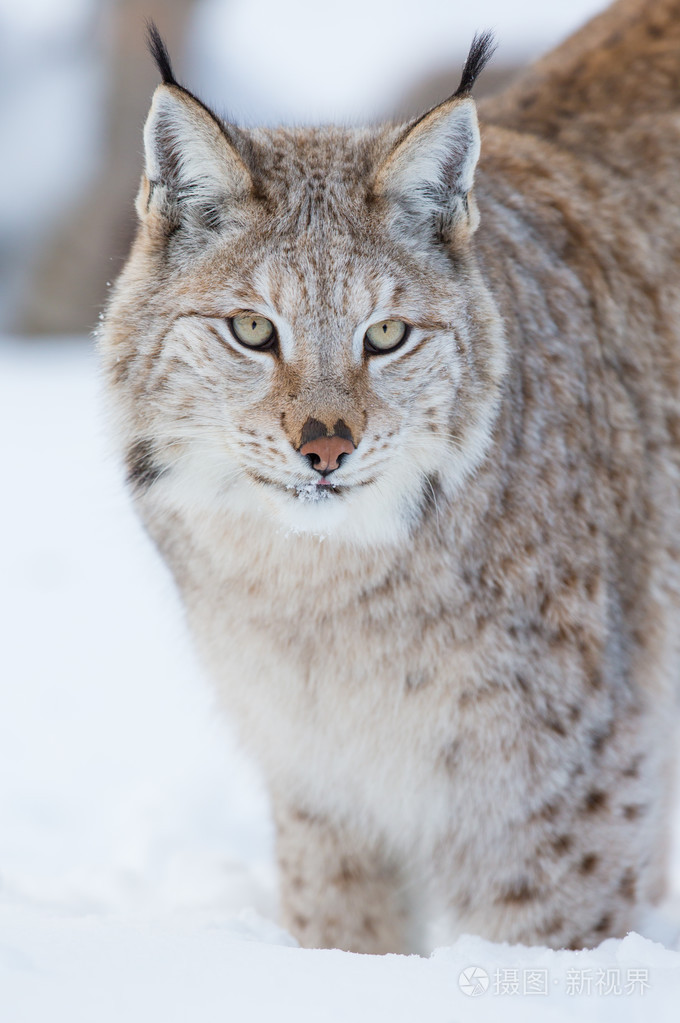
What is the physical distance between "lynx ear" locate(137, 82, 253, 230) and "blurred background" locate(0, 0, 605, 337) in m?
6.34

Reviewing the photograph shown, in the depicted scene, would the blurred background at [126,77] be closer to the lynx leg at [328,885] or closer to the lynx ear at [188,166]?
the lynx ear at [188,166]

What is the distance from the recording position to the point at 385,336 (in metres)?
2.53

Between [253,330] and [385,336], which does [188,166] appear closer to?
[253,330]

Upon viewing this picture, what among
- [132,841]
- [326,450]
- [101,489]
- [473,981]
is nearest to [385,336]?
[326,450]

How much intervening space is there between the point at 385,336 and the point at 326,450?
0.33 metres

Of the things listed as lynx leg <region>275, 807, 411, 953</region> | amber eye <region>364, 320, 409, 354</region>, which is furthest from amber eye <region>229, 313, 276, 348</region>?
lynx leg <region>275, 807, 411, 953</region>

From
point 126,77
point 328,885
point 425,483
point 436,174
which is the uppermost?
point 126,77

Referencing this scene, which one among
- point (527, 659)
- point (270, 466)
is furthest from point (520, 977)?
point (270, 466)

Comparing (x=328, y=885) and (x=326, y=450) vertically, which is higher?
(x=326, y=450)

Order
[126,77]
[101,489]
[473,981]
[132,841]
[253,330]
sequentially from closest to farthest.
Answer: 1. [473,981]
2. [253,330]
3. [132,841]
4. [101,489]
5. [126,77]

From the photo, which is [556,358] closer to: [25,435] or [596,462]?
[596,462]

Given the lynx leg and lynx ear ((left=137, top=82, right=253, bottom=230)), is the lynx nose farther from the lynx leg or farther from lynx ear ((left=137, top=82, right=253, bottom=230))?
the lynx leg

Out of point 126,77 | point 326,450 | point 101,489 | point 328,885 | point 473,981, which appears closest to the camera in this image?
point 473,981

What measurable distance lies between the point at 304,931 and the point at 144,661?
1.99 meters
